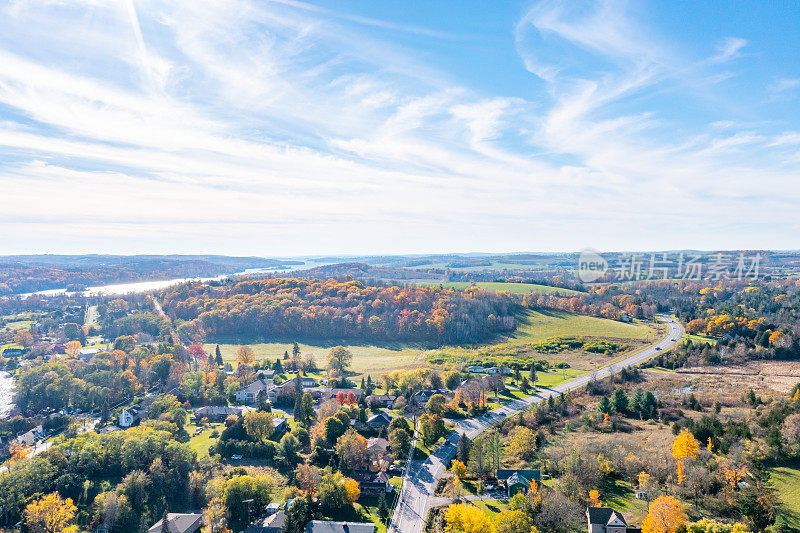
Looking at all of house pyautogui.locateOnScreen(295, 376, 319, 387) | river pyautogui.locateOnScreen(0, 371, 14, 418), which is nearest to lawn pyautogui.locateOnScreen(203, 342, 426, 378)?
house pyautogui.locateOnScreen(295, 376, 319, 387)

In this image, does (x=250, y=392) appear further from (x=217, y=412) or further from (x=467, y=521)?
(x=467, y=521)

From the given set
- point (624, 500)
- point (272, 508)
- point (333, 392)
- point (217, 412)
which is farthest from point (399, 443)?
point (217, 412)

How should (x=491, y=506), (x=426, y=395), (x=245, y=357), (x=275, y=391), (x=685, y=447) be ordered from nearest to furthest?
(x=491, y=506)
(x=685, y=447)
(x=426, y=395)
(x=275, y=391)
(x=245, y=357)

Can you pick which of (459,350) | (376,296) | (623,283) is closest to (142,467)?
(459,350)

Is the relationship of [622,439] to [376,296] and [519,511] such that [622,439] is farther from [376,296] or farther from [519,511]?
[376,296]

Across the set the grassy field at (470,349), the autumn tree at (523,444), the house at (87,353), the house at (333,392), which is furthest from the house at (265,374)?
the autumn tree at (523,444)

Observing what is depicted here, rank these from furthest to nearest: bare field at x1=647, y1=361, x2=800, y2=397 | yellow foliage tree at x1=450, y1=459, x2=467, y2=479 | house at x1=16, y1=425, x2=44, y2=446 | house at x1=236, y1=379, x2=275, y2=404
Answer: house at x1=236, y1=379, x2=275, y2=404 < bare field at x1=647, y1=361, x2=800, y2=397 < house at x1=16, y1=425, x2=44, y2=446 < yellow foliage tree at x1=450, y1=459, x2=467, y2=479

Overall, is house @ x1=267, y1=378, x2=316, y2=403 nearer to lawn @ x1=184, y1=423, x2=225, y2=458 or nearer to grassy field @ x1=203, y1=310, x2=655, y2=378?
lawn @ x1=184, y1=423, x2=225, y2=458
